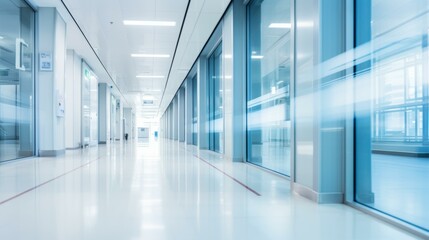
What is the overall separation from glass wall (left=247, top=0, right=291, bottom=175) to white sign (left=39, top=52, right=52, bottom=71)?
5010mm

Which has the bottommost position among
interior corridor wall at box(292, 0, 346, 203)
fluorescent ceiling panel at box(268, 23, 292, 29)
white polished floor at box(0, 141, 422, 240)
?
white polished floor at box(0, 141, 422, 240)

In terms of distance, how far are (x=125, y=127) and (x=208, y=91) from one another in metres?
27.2

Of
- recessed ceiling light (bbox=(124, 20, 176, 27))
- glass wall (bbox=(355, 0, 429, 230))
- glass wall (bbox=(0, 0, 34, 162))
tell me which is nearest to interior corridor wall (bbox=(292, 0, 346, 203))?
glass wall (bbox=(355, 0, 429, 230))

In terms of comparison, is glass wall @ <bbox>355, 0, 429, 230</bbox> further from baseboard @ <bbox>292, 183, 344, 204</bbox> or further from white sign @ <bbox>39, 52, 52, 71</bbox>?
white sign @ <bbox>39, 52, 52, 71</bbox>

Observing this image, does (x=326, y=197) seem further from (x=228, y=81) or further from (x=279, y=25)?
(x=228, y=81)

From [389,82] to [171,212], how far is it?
2.46 meters

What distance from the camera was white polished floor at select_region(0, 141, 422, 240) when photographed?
2.14 metres

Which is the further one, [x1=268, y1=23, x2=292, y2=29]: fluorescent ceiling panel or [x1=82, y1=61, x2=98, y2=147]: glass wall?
[x1=82, y1=61, x2=98, y2=147]: glass wall

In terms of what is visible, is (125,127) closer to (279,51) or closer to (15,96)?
(15,96)

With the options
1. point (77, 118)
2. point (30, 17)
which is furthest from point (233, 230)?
point (77, 118)

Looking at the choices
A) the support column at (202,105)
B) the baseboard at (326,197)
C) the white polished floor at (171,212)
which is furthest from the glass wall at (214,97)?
the baseboard at (326,197)

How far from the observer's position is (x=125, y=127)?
1475 inches

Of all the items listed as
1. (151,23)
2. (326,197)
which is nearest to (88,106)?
(151,23)

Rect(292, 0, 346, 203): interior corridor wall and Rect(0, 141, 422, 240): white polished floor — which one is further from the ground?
Rect(292, 0, 346, 203): interior corridor wall
